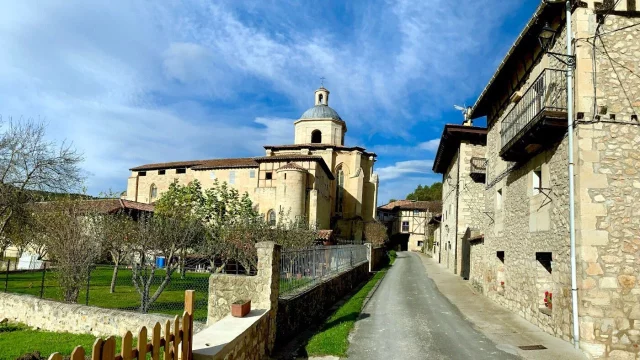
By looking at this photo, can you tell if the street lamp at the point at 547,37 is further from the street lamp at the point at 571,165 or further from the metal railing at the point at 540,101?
the metal railing at the point at 540,101

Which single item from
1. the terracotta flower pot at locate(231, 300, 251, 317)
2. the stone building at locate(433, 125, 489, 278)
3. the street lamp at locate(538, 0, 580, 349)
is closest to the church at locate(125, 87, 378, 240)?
the stone building at locate(433, 125, 489, 278)

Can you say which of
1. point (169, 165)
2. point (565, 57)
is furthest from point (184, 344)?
point (169, 165)

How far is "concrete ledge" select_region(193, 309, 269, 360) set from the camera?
4543mm

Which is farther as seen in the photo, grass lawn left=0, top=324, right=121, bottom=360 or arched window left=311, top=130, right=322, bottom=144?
arched window left=311, top=130, right=322, bottom=144

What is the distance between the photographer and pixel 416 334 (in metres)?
9.73

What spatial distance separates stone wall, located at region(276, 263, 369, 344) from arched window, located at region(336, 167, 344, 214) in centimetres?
3948

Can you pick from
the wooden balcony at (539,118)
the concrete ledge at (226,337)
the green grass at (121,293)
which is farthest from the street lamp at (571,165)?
the green grass at (121,293)

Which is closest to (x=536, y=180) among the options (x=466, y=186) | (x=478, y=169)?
(x=478, y=169)

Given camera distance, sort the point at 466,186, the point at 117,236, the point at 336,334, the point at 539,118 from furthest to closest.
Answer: the point at 466,186
the point at 117,236
the point at 539,118
the point at 336,334

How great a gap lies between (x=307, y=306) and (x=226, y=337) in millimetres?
5617

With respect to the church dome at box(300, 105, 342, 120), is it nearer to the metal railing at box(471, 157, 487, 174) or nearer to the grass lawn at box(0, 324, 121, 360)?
the metal railing at box(471, 157, 487, 174)

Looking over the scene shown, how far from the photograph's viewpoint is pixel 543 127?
956 centimetres

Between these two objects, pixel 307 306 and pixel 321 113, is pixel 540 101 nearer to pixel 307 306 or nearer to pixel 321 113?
pixel 307 306

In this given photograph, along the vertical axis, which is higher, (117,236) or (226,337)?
(117,236)
